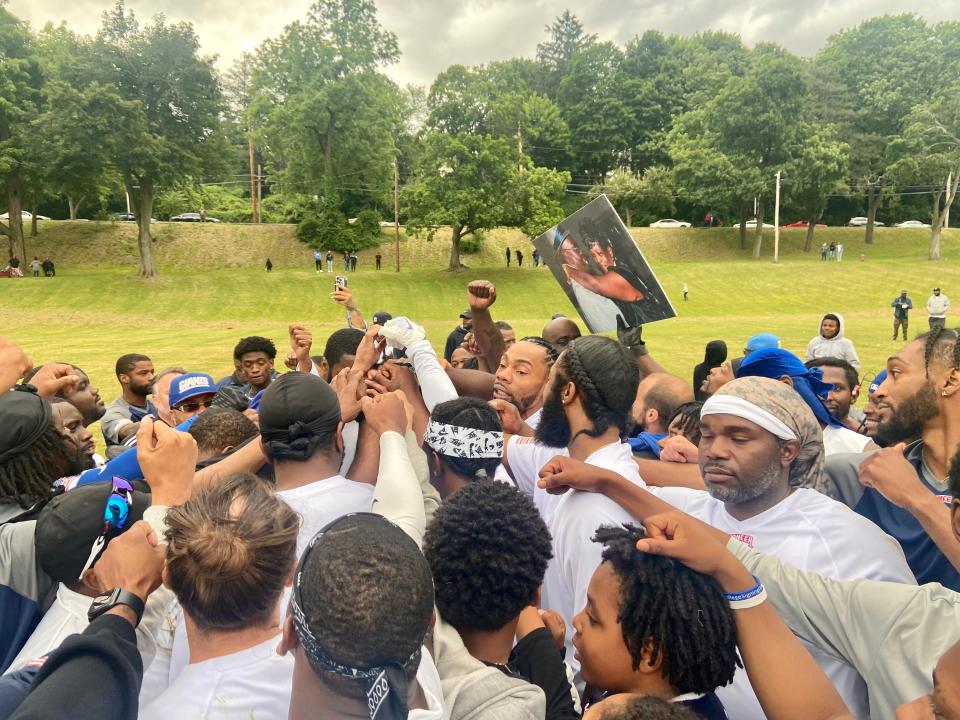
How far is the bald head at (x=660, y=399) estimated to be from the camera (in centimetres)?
502

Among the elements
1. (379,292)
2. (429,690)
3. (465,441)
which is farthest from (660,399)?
(379,292)

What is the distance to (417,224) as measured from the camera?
4541 centimetres

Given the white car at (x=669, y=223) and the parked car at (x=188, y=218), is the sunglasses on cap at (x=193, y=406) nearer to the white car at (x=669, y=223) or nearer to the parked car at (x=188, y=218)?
the white car at (x=669, y=223)

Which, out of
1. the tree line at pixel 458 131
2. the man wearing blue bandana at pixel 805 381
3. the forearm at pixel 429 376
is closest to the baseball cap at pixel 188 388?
the forearm at pixel 429 376

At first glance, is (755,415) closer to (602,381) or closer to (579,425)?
(602,381)

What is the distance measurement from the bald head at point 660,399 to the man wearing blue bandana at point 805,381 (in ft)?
1.87

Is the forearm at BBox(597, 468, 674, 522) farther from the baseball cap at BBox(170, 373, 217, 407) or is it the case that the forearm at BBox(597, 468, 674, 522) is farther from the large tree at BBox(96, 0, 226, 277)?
the large tree at BBox(96, 0, 226, 277)

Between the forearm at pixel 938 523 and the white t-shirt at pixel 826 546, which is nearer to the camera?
the white t-shirt at pixel 826 546

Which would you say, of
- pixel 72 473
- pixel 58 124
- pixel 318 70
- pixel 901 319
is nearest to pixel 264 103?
pixel 318 70

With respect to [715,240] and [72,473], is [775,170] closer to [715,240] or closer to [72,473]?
[715,240]

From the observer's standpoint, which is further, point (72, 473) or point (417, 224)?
point (417, 224)

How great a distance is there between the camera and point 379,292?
39625mm

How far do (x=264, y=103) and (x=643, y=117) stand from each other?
37623 millimetres

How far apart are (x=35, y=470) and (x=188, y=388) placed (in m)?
2.52
